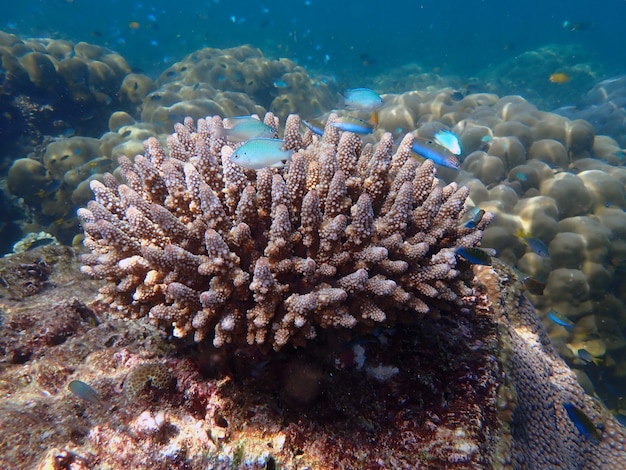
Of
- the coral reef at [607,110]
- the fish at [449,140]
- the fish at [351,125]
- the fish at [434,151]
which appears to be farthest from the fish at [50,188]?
the coral reef at [607,110]

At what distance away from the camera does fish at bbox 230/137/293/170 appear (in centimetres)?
226

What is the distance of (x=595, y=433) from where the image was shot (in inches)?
104

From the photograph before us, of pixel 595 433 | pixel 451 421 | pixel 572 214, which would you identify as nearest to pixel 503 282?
pixel 595 433

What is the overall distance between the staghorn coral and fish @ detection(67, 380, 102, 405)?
19.8 inches

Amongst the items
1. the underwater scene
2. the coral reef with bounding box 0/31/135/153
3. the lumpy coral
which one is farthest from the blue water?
the lumpy coral

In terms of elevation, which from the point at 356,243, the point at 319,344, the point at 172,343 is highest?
the point at 356,243

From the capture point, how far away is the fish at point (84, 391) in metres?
1.98

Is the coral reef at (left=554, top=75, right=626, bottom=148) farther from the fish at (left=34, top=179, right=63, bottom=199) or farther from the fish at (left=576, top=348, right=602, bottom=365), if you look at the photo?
the fish at (left=34, top=179, right=63, bottom=199)

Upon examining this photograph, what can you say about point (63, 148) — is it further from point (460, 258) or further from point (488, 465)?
point (488, 465)

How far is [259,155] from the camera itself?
2.29 metres

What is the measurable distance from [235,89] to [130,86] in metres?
3.50

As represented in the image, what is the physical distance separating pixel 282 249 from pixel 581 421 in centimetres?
266

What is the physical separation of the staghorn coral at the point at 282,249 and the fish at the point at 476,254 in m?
0.06

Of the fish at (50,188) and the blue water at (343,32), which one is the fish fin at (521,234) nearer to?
the fish at (50,188)
